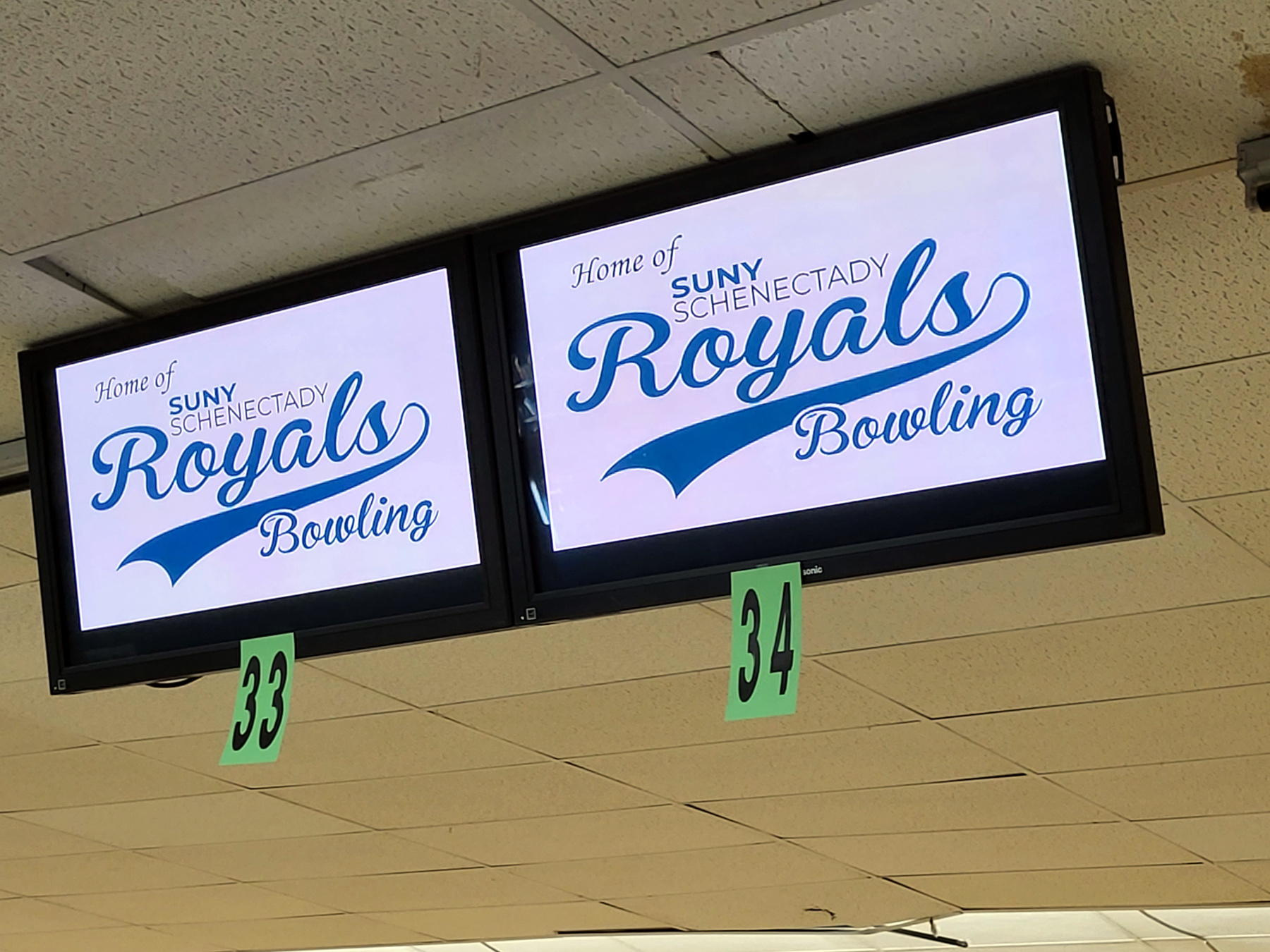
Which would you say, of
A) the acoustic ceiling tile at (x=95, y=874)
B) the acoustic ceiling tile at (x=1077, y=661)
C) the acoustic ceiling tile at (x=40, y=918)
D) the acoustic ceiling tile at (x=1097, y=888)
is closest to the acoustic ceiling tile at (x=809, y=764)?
the acoustic ceiling tile at (x=1077, y=661)

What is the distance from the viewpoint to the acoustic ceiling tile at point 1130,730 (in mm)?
3500

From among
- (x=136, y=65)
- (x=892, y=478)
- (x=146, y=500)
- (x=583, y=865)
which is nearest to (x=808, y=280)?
(x=892, y=478)

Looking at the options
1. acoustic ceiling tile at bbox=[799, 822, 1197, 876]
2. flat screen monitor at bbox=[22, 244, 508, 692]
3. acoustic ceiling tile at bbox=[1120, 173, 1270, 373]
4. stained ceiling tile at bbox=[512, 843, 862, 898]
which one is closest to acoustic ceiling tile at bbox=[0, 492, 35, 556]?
flat screen monitor at bbox=[22, 244, 508, 692]

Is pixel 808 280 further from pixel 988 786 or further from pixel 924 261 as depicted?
pixel 988 786

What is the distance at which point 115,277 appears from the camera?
2.14m

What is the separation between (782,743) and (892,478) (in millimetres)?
2174

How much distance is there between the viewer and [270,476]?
203 cm

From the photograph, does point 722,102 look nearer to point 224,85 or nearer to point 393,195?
point 393,195

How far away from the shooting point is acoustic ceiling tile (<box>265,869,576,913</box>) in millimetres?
4977

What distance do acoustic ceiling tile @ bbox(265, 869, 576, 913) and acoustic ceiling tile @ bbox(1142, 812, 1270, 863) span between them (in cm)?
194

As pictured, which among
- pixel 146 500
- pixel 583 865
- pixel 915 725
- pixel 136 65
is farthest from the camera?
pixel 583 865

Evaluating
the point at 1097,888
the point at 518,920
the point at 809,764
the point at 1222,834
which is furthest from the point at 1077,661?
the point at 518,920

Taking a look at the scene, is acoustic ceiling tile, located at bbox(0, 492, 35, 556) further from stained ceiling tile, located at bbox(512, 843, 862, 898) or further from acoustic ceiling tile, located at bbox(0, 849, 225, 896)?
stained ceiling tile, located at bbox(512, 843, 862, 898)

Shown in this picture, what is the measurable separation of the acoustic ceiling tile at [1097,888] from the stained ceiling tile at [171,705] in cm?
202
